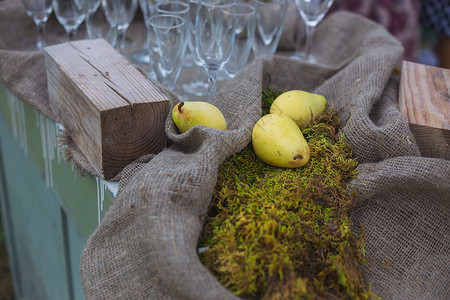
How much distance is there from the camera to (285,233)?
0.60 meters

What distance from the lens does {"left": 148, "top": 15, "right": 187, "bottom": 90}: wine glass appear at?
3.05 feet

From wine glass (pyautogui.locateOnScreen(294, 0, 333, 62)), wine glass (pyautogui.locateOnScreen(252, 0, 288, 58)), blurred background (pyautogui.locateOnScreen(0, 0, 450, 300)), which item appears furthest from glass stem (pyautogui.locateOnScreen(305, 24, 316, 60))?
blurred background (pyautogui.locateOnScreen(0, 0, 450, 300))

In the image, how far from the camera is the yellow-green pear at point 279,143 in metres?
0.72

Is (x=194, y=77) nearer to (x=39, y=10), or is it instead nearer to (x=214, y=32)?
(x=214, y=32)

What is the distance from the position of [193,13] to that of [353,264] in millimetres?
630

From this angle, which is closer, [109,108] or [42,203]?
[109,108]

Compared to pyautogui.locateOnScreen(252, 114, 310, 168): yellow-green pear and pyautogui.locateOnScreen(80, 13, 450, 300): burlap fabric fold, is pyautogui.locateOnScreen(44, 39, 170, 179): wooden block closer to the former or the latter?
pyautogui.locateOnScreen(80, 13, 450, 300): burlap fabric fold

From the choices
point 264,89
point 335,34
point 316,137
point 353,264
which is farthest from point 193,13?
point 353,264

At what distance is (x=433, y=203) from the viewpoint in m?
0.71

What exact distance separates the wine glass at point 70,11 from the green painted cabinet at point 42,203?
0.25 metres

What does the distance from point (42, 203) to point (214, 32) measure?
81 centimetres

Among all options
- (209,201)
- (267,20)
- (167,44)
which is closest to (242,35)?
(267,20)

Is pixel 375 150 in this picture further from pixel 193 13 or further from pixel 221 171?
pixel 193 13

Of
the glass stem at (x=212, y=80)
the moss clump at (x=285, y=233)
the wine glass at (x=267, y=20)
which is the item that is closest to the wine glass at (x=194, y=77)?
the glass stem at (x=212, y=80)
